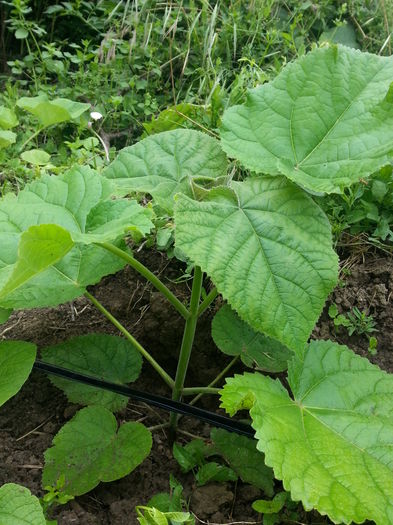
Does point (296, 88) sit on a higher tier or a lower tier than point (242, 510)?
higher

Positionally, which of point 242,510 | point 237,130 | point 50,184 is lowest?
point 242,510

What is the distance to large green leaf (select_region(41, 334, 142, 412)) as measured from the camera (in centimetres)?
170

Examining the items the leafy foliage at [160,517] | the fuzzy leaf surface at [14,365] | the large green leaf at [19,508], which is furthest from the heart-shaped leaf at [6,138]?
the leafy foliage at [160,517]

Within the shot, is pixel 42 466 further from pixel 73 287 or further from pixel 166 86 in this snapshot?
pixel 166 86

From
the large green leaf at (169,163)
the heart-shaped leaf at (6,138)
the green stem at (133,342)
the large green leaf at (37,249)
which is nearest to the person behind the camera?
the large green leaf at (37,249)

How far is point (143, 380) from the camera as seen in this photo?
6.14ft

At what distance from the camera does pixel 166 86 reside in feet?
11.5

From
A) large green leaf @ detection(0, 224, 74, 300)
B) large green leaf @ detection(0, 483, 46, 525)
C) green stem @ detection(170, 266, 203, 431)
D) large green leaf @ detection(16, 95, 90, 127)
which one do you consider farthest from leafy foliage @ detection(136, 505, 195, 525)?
large green leaf @ detection(16, 95, 90, 127)

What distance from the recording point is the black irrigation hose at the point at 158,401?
59.4 inches

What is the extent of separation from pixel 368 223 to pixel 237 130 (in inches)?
32.2

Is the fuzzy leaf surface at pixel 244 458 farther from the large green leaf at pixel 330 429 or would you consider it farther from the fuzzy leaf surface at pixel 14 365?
the fuzzy leaf surface at pixel 14 365

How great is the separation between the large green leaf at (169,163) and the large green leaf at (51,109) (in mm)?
1438

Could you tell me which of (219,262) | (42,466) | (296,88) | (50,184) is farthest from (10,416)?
(296,88)

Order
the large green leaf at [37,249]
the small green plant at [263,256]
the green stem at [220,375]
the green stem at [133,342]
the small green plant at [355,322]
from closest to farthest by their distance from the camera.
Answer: the large green leaf at [37,249], the small green plant at [263,256], the green stem at [133,342], the green stem at [220,375], the small green plant at [355,322]
